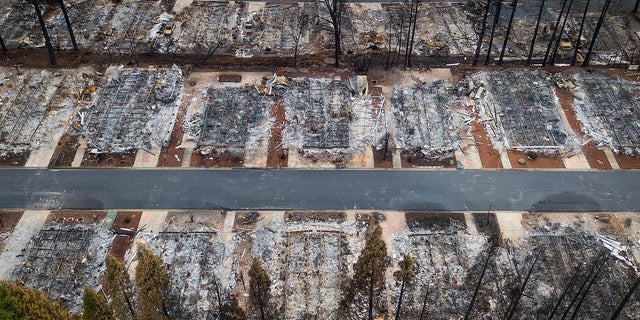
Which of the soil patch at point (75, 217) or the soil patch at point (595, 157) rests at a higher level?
the soil patch at point (595, 157)

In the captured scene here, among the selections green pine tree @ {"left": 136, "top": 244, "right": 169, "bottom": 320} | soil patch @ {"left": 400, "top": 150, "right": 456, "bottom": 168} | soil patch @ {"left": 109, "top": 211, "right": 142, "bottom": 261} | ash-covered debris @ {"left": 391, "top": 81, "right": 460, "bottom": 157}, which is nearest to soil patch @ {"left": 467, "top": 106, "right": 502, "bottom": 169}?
ash-covered debris @ {"left": 391, "top": 81, "right": 460, "bottom": 157}

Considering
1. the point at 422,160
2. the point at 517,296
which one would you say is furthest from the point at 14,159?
the point at 517,296

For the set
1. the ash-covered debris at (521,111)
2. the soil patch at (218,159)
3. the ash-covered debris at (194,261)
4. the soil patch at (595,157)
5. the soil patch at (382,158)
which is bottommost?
the ash-covered debris at (194,261)

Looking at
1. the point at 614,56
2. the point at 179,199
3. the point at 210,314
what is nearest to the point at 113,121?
the point at 179,199

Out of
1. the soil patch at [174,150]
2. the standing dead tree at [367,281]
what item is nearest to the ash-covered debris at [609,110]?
the standing dead tree at [367,281]

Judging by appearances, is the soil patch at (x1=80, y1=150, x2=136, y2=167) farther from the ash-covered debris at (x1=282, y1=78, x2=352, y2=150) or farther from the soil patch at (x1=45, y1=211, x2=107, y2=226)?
the ash-covered debris at (x1=282, y1=78, x2=352, y2=150)

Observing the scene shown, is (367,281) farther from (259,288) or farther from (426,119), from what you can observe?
(426,119)

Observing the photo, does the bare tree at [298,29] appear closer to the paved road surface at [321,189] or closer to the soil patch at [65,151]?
the paved road surface at [321,189]
